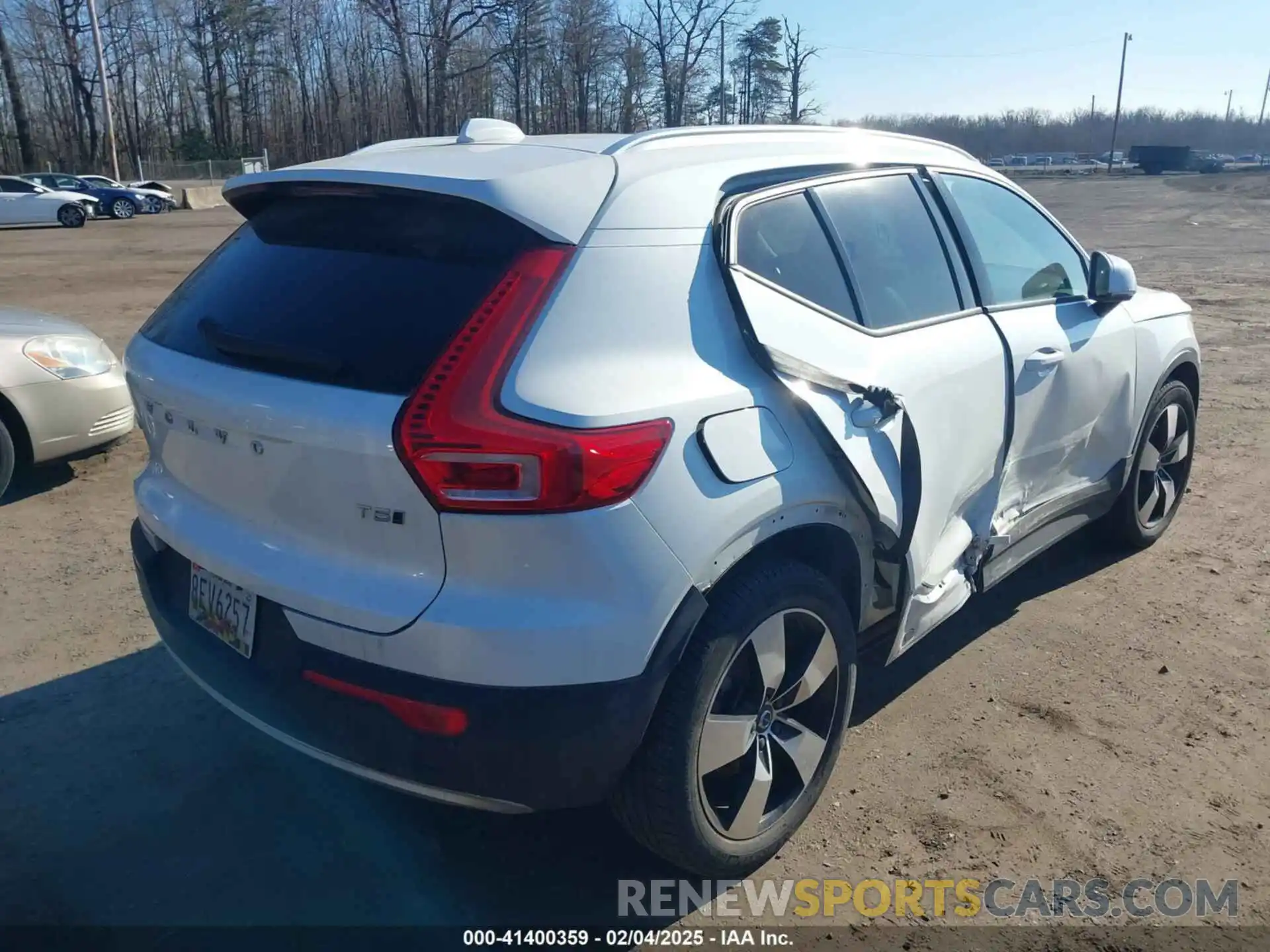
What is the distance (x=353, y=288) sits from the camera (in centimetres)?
246

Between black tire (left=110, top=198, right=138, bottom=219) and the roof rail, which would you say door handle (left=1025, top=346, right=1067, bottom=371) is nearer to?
the roof rail

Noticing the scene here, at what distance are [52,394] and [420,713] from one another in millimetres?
4395

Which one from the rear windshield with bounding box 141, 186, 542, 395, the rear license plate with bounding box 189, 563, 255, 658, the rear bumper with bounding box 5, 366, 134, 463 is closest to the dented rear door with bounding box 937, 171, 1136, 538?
the rear windshield with bounding box 141, 186, 542, 395

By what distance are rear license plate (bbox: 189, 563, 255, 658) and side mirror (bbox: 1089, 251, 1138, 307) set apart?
3501 mm

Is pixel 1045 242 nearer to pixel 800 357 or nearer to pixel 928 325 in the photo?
pixel 928 325

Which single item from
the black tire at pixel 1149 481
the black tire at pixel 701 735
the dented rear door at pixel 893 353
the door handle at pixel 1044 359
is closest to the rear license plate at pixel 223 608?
the black tire at pixel 701 735

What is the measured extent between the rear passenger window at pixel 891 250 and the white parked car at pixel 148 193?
39284 mm

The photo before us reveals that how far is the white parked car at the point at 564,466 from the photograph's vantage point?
2.17 meters

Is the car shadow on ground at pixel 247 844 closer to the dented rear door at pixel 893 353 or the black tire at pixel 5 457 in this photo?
the dented rear door at pixel 893 353

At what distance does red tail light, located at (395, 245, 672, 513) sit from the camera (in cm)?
212

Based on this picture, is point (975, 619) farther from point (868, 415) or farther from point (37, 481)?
point (37, 481)

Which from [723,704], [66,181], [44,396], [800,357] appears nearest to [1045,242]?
[800,357]

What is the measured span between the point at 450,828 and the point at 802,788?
103 centimetres

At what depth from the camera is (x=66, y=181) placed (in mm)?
34969
